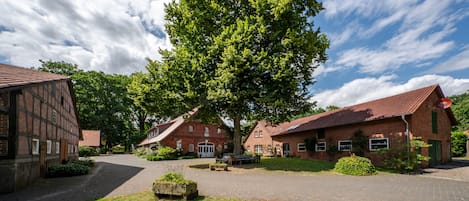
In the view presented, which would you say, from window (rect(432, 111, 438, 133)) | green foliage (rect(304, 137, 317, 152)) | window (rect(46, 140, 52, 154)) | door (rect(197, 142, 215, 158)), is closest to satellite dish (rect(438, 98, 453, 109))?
window (rect(432, 111, 438, 133))

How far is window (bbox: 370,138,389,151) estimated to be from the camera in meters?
19.4

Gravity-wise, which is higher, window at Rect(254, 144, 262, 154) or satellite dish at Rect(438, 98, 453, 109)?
satellite dish at Rect(438, 98, 453, 109)

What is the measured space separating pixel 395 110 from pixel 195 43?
1518 cm

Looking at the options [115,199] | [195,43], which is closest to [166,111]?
[195,43]

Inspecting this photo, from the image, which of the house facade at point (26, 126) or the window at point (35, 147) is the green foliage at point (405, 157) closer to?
the house facade at point (26, 126)

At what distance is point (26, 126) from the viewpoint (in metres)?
11.4

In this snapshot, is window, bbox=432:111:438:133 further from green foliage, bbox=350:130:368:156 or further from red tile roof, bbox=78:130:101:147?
red tile roof, bbox=78:130:101:147

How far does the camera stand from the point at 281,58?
16.6 metres

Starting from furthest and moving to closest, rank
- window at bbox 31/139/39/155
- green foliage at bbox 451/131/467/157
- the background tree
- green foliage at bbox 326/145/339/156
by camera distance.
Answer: the background tree, green foliage at bbox 451/131/467/157, green foliage at bbox 326/145/339/156, window at bbox 31/139/39/155

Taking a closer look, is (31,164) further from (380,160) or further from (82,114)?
(82,114)

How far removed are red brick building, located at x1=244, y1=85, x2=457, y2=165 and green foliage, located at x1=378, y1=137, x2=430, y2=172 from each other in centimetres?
66

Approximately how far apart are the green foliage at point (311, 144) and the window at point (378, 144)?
6538 mm

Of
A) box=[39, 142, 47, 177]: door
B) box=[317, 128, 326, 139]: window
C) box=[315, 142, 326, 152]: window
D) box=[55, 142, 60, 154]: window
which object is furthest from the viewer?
box=[317, 128, 326, 139]: window

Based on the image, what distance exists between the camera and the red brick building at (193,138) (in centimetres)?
3612
